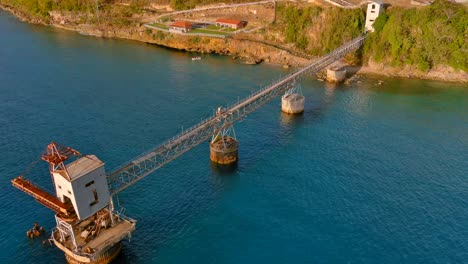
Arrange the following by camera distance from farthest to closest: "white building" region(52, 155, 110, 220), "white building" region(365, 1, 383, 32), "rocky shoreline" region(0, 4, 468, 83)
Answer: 1. "white building" region(365, 1, 383, 32)
2. "rocky shoreline" region(0, 4, 468, 83)
3. "white building" region(52, 155, 110, 220)

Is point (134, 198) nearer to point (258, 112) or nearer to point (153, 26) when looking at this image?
point (258, 112)

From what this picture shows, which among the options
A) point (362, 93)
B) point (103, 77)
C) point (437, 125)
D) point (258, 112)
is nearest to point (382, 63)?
point (362, 93)

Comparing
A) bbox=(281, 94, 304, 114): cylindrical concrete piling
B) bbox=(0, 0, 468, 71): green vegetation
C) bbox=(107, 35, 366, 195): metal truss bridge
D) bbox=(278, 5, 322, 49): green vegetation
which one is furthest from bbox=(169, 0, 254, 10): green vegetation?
bbox=(281, 94, 304, 114): cylindrical concrete piling

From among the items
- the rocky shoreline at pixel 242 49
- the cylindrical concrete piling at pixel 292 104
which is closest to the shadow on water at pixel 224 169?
the cylindrical concrete piling at pixel 292 104

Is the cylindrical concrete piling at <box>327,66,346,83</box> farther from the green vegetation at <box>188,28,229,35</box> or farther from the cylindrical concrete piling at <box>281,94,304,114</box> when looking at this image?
the green vegetation at <box>188,28,229,35</box>

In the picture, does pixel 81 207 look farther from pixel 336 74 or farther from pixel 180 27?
pixel 180 27
